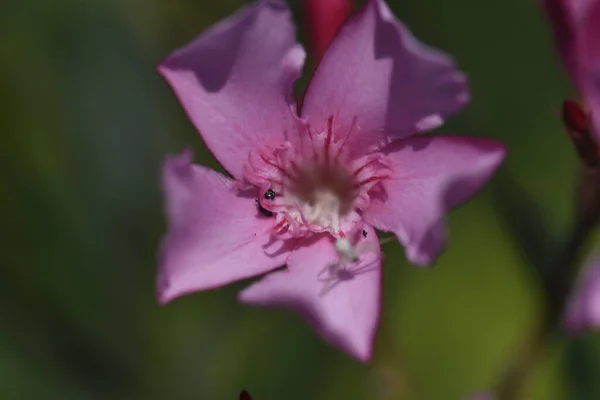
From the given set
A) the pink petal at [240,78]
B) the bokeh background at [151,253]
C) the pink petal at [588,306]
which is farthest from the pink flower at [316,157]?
the bokeh background at [151,253]

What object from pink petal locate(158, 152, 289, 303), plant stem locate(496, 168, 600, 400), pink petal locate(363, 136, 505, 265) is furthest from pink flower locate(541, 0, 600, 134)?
pink petal locate(158, 152, 289, 303)

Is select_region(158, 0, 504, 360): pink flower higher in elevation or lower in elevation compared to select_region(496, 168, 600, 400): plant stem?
higher

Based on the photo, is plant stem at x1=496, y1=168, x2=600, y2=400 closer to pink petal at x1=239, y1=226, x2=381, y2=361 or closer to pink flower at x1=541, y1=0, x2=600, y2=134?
pink flower at x1=541, y1=0, x2=600, y2=134

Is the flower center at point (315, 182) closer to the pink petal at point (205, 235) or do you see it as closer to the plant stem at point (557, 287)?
the pink petal at point (205, 235)

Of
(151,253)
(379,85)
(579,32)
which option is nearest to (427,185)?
(379,85)

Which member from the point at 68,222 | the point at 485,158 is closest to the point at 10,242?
the point at 68,222

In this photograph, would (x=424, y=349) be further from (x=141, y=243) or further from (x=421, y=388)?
(x=141, y=243)

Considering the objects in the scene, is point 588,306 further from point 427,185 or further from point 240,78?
point 240,78
